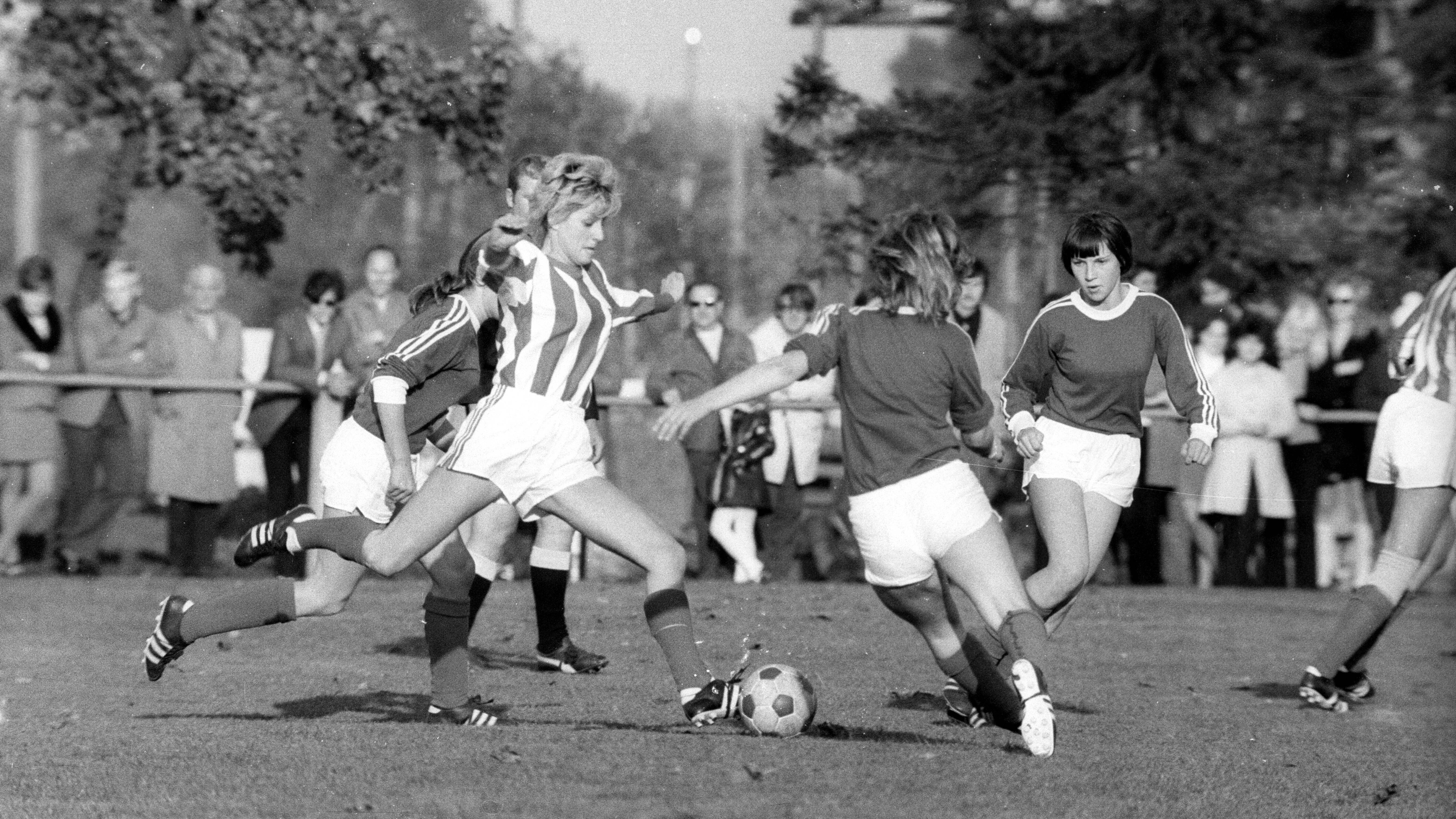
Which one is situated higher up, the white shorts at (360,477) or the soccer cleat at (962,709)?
the white shorts at (360,477)

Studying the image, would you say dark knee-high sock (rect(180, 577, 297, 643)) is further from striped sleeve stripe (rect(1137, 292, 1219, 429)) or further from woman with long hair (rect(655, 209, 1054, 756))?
striped sleeve stripe (rect(1137, 292, 1219, 429))

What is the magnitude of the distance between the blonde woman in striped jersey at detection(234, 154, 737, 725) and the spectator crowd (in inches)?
226

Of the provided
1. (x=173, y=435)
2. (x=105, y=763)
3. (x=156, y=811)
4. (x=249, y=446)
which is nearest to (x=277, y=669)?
(x=105, y=763)

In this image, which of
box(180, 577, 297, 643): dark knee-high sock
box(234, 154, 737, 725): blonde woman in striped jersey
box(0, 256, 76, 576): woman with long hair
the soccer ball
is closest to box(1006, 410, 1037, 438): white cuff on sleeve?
the soccer ball

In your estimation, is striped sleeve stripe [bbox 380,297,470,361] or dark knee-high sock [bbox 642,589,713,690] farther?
striped sleeve stripe [bbox 380,297,470,361]

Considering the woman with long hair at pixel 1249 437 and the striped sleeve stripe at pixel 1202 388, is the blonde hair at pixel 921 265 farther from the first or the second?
the woman with long hair at pixel 1249 437

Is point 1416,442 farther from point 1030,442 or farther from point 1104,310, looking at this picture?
point 1030,442

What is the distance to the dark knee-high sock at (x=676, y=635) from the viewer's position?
6.67m

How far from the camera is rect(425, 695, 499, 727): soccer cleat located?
6.89 m

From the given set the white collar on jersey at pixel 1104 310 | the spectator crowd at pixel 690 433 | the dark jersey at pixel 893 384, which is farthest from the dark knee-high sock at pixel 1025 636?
the spectator crowd at pixel 690 433

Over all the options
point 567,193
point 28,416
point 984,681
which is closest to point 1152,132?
point 28,416

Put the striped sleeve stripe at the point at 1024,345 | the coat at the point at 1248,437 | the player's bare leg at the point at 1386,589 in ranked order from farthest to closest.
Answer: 1. the coat at the point at 1248,437
2. the player's bare leg at the point at 1386,589
3. the striped sleeve stripe at the point at 1024,345

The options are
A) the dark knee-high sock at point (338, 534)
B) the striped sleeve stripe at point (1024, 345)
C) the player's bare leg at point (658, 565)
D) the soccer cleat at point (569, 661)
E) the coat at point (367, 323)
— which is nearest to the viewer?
the player's bare leg at point (658, 565)

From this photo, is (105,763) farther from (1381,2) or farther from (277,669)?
(1381,2)
